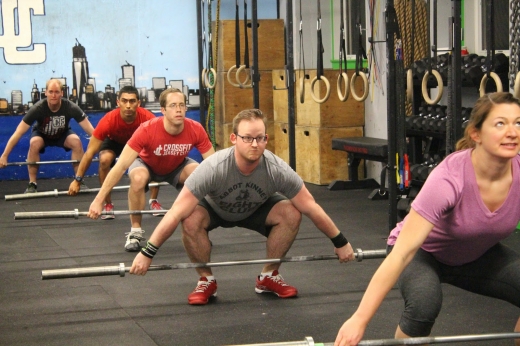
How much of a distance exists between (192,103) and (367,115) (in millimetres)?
2201

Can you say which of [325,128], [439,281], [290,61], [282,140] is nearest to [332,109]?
[325,128]

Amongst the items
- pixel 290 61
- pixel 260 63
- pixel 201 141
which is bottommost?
pixel 201 141

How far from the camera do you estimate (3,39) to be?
7.86m

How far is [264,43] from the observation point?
25.4 feet

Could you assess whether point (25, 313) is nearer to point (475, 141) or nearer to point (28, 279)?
point (28, 279)

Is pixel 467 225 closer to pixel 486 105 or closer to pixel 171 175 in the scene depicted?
pixel 486 105

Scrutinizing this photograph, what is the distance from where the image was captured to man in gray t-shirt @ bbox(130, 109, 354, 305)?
10.1 feet

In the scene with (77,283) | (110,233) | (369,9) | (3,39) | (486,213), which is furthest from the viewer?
(3,39)

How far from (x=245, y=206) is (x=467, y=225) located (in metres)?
1.35

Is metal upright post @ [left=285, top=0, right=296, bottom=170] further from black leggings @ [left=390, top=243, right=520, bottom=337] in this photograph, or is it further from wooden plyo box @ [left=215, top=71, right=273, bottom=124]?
black leggings @ [left=390, top=243, right=520, bottom=337]

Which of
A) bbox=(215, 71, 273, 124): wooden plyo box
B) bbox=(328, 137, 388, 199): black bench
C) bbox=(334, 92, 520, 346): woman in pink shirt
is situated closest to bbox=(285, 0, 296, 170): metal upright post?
bbox=(328, 137, 388, 199): black bench

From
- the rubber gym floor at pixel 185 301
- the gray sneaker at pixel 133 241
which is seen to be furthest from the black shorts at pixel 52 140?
the gray sneaker at pixel 133 241

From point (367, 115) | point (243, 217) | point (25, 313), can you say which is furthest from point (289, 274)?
point (367, 115)

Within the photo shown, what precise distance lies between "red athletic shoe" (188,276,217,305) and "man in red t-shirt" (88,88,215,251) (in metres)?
1.14
